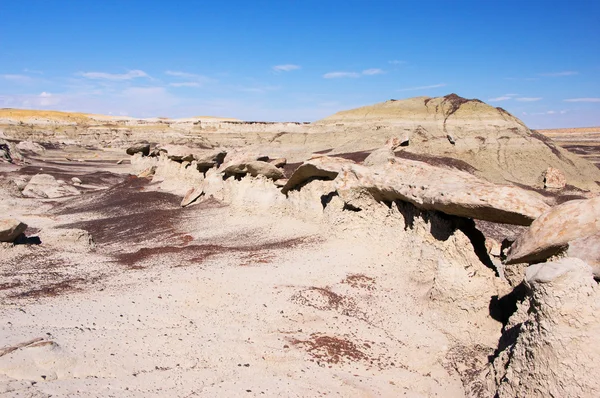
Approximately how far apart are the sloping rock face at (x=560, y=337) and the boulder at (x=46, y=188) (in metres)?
32.1

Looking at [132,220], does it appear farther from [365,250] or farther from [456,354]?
[456,354]

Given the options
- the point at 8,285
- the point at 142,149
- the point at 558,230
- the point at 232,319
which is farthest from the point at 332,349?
the point at 142,149

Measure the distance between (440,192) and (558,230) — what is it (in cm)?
331

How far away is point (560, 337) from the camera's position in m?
6.17

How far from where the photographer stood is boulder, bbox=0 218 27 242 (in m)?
15.2

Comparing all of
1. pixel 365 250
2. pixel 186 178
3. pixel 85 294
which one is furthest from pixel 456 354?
pixel 186 178

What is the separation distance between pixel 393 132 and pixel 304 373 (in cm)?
3376

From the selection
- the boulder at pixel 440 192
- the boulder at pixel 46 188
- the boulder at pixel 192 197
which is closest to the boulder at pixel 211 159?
the boulder at pixel 192 197

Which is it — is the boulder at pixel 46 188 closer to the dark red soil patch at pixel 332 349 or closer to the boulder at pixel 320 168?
the boulder at pixel 320 168

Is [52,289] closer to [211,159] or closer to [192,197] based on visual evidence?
[192,197]

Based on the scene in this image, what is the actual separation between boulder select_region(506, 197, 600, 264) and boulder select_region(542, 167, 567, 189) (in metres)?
19.8

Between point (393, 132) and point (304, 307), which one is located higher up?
point (393, 132)

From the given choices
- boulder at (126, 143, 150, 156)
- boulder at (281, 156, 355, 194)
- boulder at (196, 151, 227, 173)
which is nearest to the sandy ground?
boulder at (281, 156, 355, 194)

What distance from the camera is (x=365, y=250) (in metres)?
13.5
